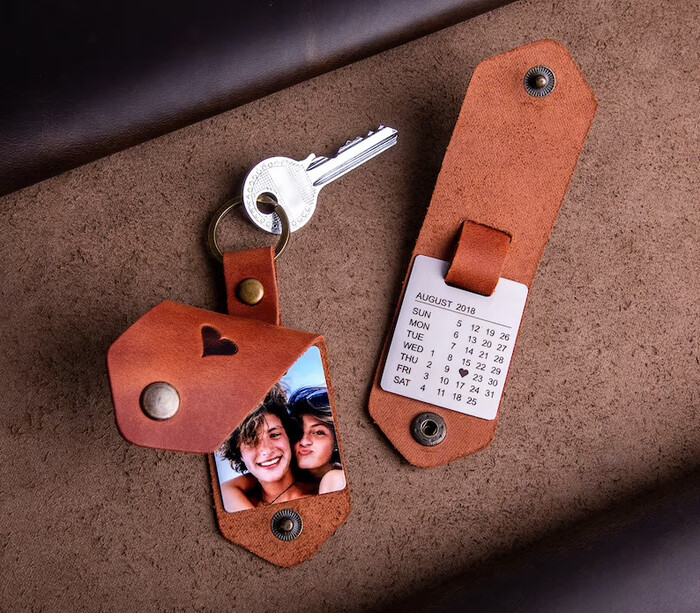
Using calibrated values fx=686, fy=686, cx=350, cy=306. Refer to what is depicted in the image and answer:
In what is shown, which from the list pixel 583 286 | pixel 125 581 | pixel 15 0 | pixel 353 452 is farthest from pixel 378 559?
pixel 15 0

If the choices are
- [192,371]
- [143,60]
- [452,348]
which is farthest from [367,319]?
[143,60]

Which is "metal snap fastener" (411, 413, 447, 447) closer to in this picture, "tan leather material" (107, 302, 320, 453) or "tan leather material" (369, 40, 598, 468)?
"tan leather material" (369, 40, 598, 468)

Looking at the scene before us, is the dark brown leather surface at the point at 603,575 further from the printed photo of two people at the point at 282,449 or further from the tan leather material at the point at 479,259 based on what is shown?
the tan leather material at the point at 479,259

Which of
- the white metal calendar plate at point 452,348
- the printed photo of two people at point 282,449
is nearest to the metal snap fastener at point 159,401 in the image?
the printed photo of two people at point 282,449

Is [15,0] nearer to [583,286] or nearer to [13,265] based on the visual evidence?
[13,265]

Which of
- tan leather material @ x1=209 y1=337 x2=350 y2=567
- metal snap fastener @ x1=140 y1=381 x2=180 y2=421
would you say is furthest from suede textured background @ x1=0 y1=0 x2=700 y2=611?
metal snap fastener @ x1=140 y1=381 x2=180 y2=421

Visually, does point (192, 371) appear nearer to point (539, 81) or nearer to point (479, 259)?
point (479, 259)
